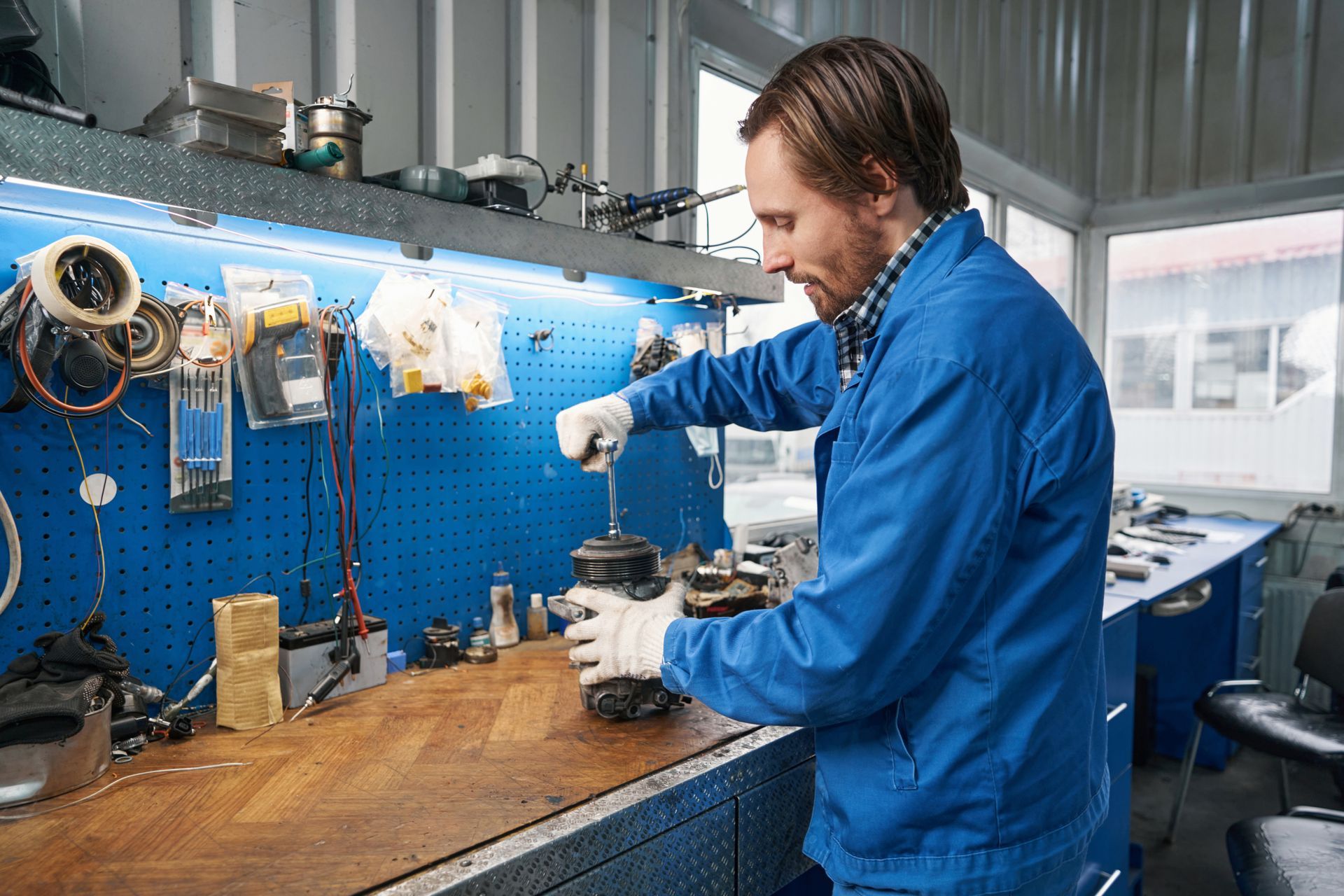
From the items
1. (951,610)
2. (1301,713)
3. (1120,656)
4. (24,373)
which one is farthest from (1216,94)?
(24,373)

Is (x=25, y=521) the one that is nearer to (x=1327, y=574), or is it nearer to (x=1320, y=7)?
(x=1327, y=574)

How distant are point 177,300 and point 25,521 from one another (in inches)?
A: 16.5

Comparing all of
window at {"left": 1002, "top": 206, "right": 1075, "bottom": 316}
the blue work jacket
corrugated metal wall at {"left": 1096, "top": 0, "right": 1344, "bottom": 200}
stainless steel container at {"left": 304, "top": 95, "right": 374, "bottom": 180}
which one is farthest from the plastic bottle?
corrugated metal wall at {"left": 1096, "top": 0, "right": 1344, "bottom": 200}

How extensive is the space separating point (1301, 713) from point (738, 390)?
2.26 metres

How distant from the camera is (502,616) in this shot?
187 cm

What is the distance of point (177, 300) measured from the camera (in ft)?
4.61

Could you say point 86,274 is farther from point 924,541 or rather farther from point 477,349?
point 924,541

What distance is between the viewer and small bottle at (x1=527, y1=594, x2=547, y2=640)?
193cm

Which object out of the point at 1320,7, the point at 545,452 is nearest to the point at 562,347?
the point at 545,452

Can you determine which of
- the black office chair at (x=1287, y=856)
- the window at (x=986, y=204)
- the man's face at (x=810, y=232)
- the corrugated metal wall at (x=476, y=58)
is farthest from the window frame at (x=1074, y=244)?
the man's face at (x=810, y=232)

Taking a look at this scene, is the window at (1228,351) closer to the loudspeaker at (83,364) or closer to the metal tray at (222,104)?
the metal tray at (222,104)

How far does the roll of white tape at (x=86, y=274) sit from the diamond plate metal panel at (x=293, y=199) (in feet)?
0.55

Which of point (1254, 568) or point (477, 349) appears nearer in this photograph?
point (477, 349)

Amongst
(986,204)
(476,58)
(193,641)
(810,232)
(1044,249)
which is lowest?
(193,641)
